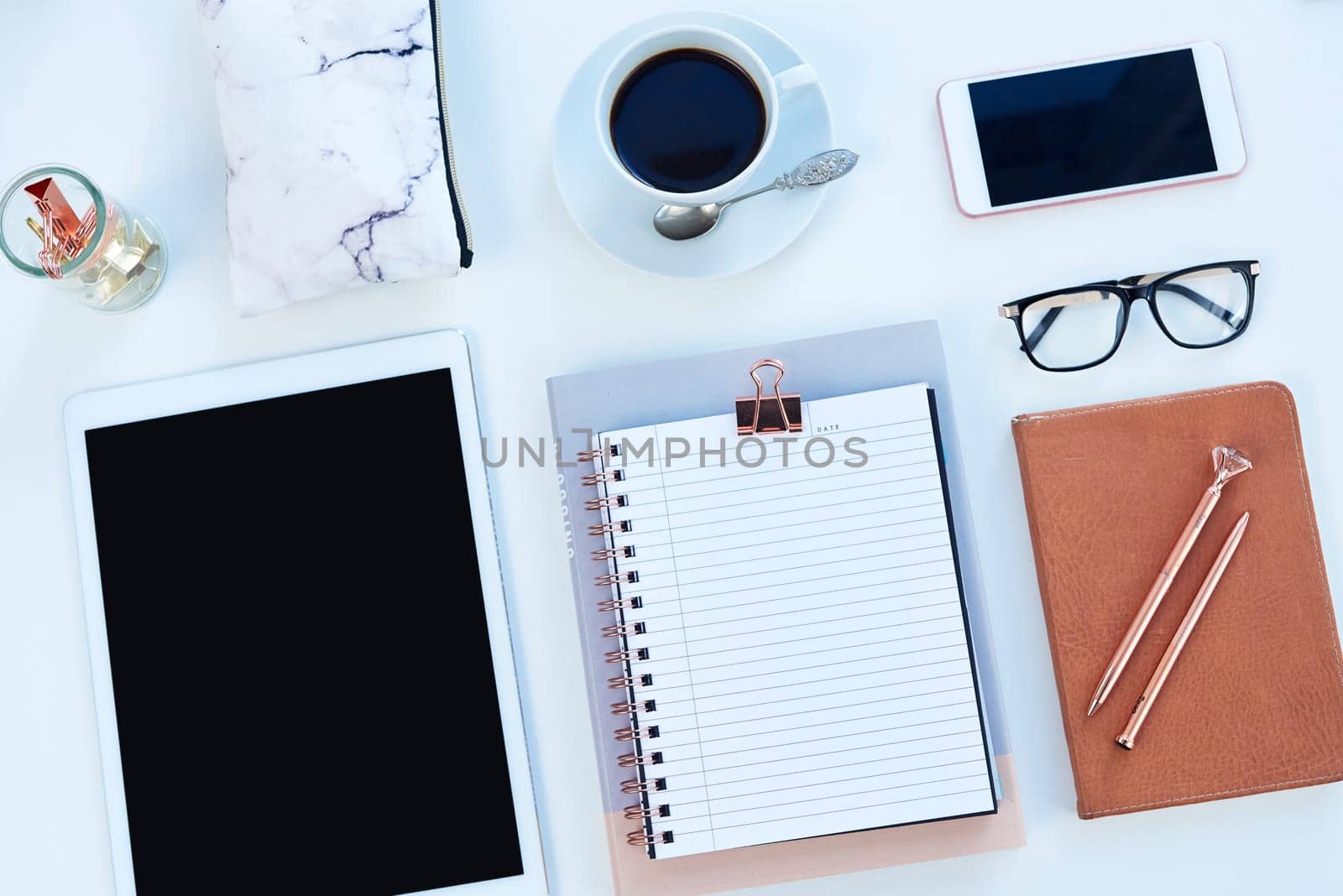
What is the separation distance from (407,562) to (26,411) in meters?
0.34

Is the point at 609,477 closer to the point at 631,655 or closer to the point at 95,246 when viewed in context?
the point at 631,655

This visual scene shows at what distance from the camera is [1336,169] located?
0.79 m

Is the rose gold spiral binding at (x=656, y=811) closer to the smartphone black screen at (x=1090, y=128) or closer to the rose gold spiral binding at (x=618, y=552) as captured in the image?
the rose gold spiral binding at (x=618, y=552)

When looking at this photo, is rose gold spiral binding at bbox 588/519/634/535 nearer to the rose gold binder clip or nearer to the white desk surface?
the white desk surface

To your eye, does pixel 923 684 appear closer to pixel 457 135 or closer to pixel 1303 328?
pixel 1303 328

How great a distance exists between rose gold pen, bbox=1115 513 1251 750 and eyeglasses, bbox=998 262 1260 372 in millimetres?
158

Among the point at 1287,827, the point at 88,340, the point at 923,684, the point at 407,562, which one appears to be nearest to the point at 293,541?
the point at 407,562

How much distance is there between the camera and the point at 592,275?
30.5 inches

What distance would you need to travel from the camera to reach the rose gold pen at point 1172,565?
728 mm

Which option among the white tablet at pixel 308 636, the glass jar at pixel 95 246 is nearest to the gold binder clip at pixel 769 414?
the white tablet at pixel 308 636

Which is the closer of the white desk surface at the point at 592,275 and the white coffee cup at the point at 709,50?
the white coffee cup at the point at 709,50

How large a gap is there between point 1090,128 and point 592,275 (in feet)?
1.36

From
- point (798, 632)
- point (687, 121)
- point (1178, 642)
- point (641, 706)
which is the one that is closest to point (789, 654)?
point (798, 632)

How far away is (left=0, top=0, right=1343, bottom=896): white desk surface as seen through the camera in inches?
30.2
